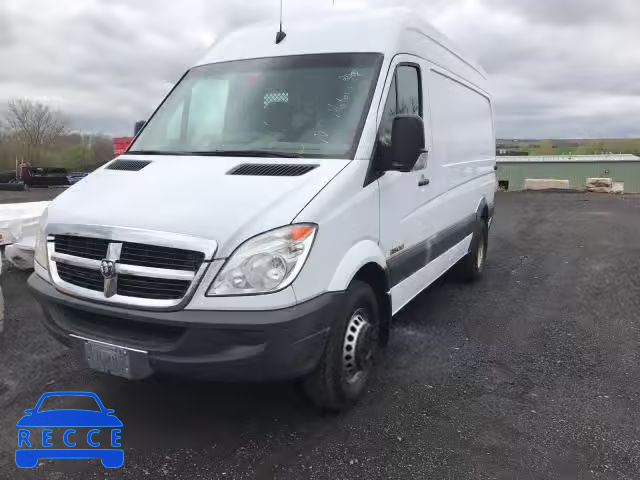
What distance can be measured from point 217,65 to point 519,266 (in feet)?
18.8

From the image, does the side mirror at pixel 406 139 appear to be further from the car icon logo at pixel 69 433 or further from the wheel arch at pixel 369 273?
the car icon logo at pixel 69 433

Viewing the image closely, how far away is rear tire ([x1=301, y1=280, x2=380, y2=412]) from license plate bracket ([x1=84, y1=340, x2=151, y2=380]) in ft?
3.10

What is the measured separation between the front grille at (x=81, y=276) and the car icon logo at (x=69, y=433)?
0.91 m

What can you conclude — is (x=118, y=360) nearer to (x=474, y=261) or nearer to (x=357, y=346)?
(x=357, y=346)

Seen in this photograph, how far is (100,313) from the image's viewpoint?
306 cm

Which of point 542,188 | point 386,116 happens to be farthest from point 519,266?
point 542,188

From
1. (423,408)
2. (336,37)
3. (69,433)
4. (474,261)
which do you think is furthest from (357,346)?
(474,261)

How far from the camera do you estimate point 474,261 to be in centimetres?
700

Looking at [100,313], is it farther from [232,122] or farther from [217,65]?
[217,65]

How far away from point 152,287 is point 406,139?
5.88 feet

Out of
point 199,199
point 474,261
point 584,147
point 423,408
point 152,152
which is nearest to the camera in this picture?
point 199,199

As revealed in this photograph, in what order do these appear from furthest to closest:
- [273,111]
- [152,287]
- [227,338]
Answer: [273,111]
[152,287]
[227,338]

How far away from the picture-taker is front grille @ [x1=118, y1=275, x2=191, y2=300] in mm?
2889

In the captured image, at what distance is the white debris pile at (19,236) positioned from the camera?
23.1 feet
